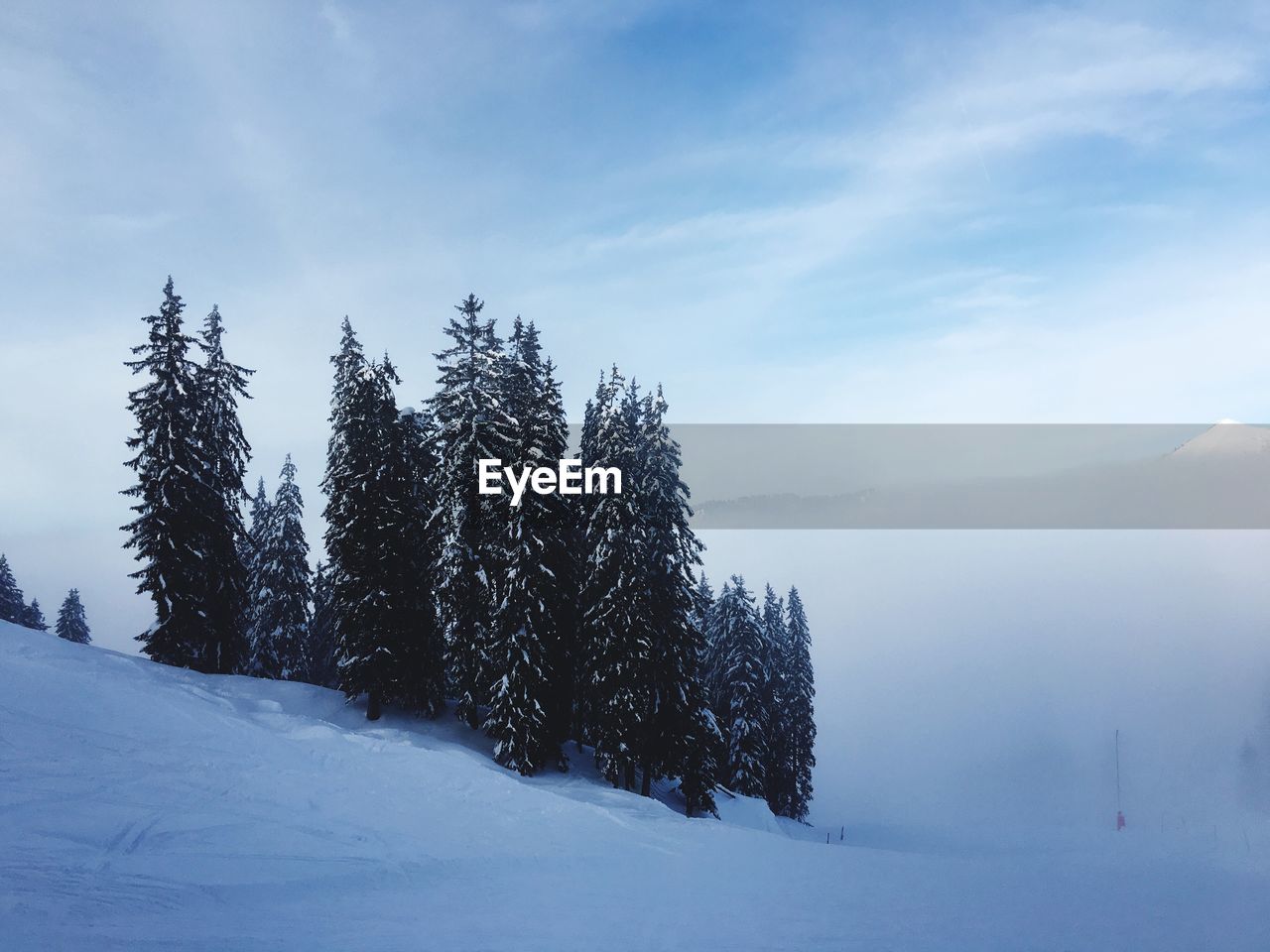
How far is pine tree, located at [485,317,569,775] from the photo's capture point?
25.5 m

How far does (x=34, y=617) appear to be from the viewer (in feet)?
187

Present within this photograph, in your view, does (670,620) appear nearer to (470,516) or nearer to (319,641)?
(470,516)

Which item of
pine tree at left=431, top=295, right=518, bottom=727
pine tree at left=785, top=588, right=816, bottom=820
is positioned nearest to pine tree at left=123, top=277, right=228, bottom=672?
pine tree at left=431, top=295, right=518, bottom=727

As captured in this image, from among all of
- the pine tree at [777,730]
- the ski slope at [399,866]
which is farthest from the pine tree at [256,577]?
the pine tree at [777,730]

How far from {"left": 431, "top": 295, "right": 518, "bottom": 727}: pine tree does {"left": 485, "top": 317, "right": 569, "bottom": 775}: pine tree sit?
0.68 meters

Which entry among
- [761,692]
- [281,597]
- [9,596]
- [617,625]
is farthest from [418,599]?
[9,596]

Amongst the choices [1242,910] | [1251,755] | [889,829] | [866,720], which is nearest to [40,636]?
[1242,910]

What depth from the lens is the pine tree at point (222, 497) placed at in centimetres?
3020

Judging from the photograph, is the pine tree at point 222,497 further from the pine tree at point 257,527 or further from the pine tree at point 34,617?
the pine tree at point 34,617

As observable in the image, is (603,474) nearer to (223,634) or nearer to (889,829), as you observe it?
(223,634)

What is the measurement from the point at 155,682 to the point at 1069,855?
28.1 metres

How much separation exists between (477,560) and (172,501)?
40.7 feet

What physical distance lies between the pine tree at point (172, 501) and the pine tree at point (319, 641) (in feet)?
45.0

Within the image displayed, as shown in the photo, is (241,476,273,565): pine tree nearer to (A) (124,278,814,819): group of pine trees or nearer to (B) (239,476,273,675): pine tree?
(B) (239,476,273,675): pine tree
